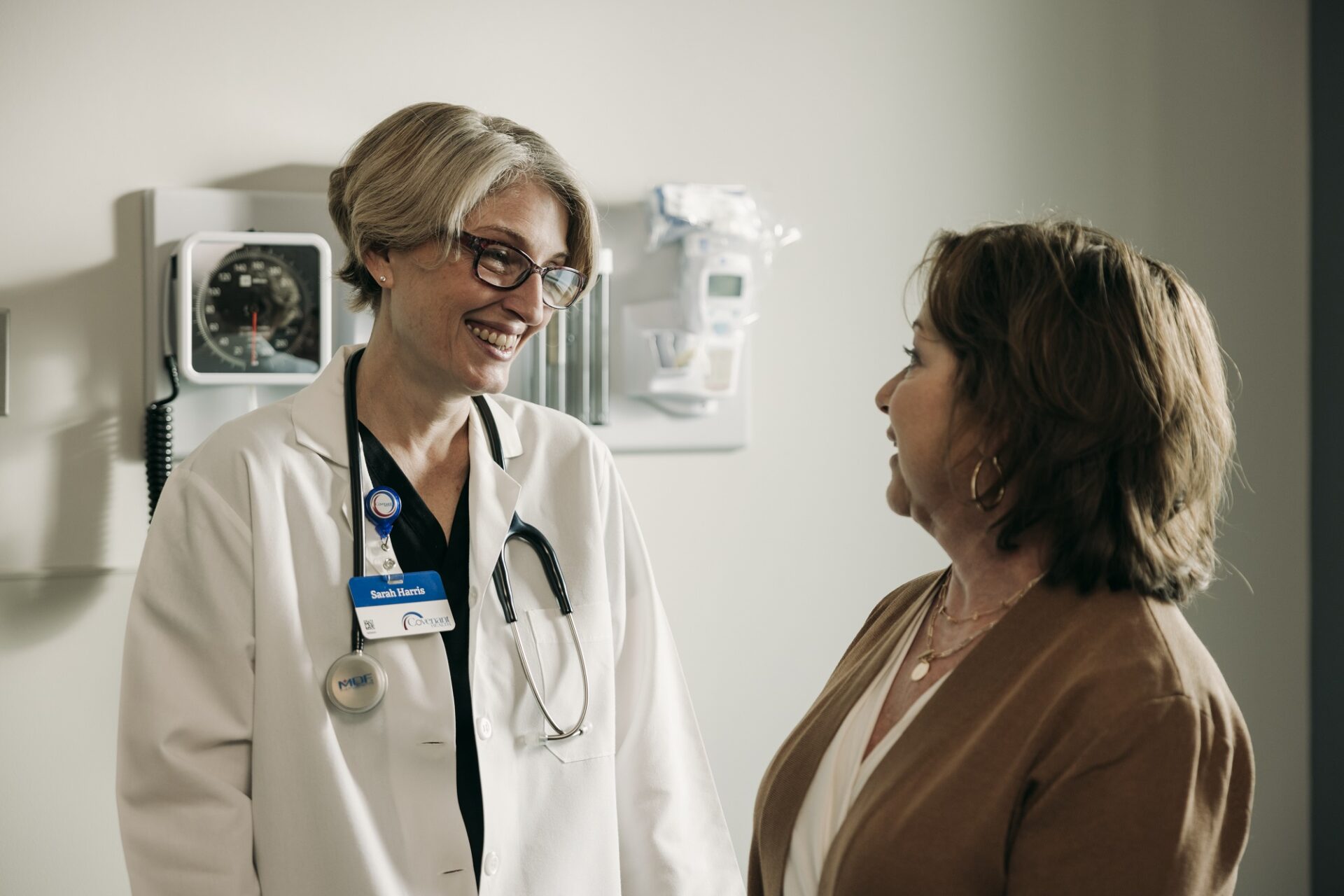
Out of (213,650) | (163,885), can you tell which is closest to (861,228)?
(213,650)

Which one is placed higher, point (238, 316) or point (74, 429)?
point (238, 316)

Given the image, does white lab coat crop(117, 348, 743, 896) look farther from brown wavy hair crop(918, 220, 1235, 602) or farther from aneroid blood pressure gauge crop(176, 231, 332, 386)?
brown wavy hair crop(918, 220, 1235, 602)

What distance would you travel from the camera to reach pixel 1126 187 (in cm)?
237

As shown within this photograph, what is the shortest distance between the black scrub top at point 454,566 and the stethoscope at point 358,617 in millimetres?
37

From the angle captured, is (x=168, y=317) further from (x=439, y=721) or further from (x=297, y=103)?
(x=439, y=721)

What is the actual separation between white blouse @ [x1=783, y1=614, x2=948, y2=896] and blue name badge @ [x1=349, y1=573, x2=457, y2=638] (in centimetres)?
49

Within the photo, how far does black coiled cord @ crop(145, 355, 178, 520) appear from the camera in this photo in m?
1.68

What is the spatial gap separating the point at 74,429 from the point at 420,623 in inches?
30.2

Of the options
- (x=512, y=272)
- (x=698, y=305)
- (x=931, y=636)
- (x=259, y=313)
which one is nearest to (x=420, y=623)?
(x=512, y=272)

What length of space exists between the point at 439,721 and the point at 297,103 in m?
1.07

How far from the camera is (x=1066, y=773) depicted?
845 millimetres

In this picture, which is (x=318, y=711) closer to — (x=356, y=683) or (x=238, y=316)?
(x=356, y=683)

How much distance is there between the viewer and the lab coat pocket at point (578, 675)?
140cm

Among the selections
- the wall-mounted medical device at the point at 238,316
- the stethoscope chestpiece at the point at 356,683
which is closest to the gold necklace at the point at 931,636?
the stethoscope chestpiece at the point at 356,683
